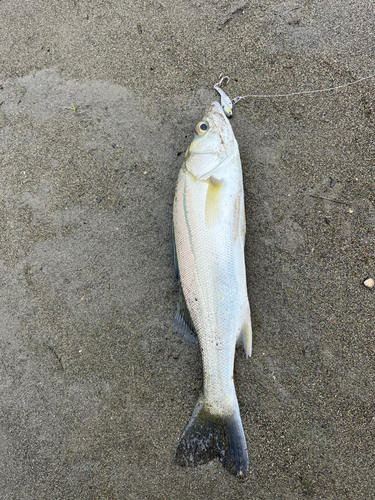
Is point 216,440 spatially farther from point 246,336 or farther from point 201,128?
point 201,128

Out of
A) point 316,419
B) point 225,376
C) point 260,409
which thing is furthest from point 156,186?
point 316,419

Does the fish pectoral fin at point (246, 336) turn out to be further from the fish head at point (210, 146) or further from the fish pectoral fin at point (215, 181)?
the fish head at point (210, 146)

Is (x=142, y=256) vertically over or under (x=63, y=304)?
over

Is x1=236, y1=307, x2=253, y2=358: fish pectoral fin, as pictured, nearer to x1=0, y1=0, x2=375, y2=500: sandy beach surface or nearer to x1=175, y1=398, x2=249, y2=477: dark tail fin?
x1=0, y1=0, x2=375, y2=500: sandy beach surface

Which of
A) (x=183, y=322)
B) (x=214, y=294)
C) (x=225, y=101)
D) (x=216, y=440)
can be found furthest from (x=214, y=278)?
(x=225, y=101)

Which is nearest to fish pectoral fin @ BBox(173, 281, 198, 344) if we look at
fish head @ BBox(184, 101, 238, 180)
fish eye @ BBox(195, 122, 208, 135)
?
fish head @ BBox(184, 101, 238, 180)

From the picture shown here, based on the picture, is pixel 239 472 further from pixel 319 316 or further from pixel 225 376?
pixel 319 316

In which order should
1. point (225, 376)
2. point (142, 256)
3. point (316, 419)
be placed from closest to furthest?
1. point (225, 376)
2. point (316, 419)
3. point (142, 256)

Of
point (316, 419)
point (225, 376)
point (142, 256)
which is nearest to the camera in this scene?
point (225, 376)
